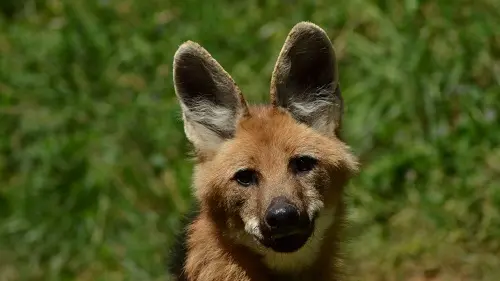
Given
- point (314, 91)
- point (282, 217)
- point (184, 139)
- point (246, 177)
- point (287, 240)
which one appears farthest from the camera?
point (184, 139)

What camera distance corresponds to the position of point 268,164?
4035 mm

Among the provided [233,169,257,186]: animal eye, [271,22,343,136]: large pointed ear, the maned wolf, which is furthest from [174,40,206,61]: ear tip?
[233,169,257,186]: animal eye

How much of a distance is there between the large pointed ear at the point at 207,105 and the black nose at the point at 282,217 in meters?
0.57

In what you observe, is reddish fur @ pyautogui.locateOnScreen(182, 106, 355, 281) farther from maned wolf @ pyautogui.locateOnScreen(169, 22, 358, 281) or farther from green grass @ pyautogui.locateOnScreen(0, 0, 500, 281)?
green grass @ pyautogui.locateOnScreen(0, 0, 500, 281)

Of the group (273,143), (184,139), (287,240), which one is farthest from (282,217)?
(184,139)

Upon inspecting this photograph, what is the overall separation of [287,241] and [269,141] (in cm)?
44

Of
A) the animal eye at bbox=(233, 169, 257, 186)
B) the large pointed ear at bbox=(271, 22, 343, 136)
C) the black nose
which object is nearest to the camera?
the black nose

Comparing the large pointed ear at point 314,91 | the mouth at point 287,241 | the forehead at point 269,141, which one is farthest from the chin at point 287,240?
the large pointed ear at point 314,91

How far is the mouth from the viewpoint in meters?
3.92

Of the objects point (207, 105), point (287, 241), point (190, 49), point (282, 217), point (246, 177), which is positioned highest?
point (190, 49)

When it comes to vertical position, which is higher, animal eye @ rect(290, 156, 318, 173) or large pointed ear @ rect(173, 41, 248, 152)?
large pointed ear @ rect(173, 41, 248, 152)

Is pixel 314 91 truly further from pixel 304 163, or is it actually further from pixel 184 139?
pixel 184 139

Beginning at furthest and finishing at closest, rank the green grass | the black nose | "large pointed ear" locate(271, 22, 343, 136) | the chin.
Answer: the green grass, "large pointed ear" locate(271, 22, 343, 136), the chin, the black nose

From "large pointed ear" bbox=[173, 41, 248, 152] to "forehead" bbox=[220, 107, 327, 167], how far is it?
0.08 meters
